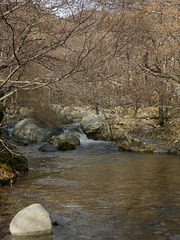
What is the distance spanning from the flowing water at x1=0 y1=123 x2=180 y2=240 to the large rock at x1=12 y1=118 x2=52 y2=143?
722 cm

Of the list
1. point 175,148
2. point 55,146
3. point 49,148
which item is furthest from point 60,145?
point 175,148

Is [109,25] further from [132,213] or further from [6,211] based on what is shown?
[6,211]

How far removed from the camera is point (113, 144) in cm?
1842

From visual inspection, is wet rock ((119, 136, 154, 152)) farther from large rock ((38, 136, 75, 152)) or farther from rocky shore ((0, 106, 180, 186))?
large rock ((38, 136, 75, 152))

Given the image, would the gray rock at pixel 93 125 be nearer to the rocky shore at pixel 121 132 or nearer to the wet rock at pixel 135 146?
the rocky shore at pixel 121 132

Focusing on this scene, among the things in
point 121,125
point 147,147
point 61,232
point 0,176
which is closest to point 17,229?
point 61,232

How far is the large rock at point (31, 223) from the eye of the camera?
483cm

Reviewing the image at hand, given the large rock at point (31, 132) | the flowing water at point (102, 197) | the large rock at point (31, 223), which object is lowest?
the flowing water at point (102, 197)

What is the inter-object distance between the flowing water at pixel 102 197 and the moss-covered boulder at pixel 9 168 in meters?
0.28

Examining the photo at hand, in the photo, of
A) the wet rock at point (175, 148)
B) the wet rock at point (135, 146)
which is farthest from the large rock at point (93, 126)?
the wet rock at point (175, 148)

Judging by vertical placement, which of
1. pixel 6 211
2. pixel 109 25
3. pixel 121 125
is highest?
pixel 109 25

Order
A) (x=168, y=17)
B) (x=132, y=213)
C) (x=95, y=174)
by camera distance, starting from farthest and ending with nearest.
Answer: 1. (x=168, y=17)
2. (x=95, y=174)
3. (x=132, y=213)

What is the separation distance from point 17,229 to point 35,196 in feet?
8.07

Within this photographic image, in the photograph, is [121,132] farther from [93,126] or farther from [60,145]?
[60,145]
